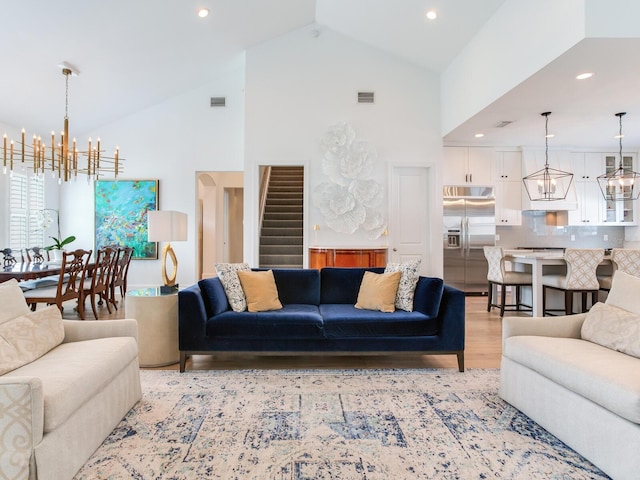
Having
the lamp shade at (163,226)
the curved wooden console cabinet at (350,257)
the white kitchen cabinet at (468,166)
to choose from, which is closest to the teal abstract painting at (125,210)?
the curved wooden console cabinet at (350,257)

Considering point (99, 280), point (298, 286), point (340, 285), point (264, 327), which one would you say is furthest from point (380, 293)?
point (99, 280)

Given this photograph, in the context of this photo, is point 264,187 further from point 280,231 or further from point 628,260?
point 628,260

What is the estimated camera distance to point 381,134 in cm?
647

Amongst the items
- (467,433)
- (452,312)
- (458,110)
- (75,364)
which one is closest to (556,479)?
(467,433)

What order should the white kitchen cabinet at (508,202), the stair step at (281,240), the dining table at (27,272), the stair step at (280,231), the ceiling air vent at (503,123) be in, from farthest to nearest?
→ the stair step at (280,231)
the stair step at (281,240)
the white kitchen cabinet at (508,202)
the ceiling air vent at (503,123)
the dining table at (27,272)

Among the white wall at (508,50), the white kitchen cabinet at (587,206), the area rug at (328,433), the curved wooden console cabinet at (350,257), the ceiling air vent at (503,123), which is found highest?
the white wall at (508,50)

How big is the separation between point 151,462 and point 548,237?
293 inches

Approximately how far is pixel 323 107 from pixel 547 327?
192 inches

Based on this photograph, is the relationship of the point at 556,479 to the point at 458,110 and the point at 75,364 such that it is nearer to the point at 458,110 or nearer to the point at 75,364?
the point at 75,364

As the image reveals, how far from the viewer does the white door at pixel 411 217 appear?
654 cm

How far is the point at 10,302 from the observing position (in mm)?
2273

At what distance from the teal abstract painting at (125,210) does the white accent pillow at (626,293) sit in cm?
681

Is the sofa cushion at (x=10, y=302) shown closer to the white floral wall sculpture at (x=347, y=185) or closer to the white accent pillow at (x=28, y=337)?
the white accent pillow at (x=28, y=337)

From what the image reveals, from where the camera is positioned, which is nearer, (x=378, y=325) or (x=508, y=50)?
(x=378, y=325)
